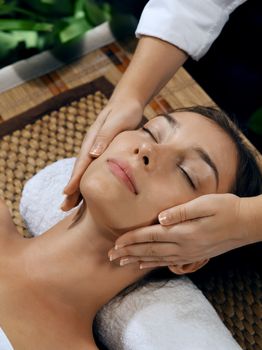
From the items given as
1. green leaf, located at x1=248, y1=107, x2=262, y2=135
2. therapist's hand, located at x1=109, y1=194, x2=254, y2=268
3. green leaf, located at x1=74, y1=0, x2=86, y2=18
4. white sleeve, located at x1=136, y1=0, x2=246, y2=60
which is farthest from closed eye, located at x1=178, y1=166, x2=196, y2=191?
green leaf, located at x1=74, y1=0, x2=86, y2=18

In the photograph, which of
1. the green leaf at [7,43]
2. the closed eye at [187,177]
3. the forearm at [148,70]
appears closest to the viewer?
the closed eye at [187,177]

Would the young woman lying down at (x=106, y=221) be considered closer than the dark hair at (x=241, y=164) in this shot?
Yes

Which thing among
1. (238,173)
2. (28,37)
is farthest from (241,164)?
(28,37)

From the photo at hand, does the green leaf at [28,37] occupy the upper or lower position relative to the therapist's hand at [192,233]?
upper

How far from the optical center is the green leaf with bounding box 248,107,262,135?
193 cm

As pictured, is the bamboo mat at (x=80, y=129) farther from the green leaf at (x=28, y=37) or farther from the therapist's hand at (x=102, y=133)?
the therapist's hand at (x=102, y=133)

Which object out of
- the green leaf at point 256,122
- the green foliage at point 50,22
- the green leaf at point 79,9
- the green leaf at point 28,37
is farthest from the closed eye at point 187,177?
the green leaf at point 79,9

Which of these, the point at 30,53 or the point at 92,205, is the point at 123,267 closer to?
the point at 92,205

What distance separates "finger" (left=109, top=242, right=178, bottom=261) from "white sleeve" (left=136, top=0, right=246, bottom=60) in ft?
2.00

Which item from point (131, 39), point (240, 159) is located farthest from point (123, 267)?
point (131, 39)

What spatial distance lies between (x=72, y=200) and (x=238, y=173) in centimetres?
41

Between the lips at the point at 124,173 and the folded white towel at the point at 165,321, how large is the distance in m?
0.37

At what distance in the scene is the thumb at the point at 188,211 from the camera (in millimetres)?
1132

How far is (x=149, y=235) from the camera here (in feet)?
3.79
